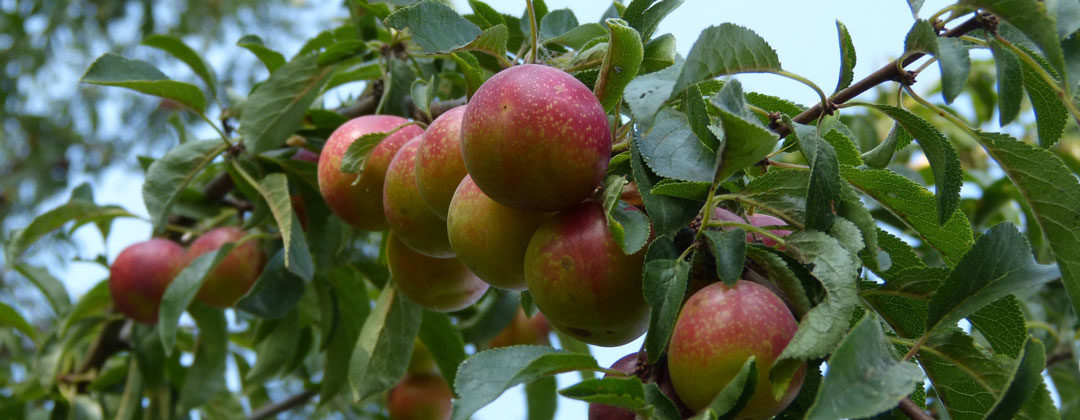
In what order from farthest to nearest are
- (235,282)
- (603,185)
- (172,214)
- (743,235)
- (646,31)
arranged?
(172,214) → (235,282) → (646,31) → (603,185) → (743,235)

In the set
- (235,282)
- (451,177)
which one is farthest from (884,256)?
(235,282)

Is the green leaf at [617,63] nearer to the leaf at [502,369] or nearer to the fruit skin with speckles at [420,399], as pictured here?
the leaf at [502,369]

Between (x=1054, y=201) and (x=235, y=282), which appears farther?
(x=235, y=282)

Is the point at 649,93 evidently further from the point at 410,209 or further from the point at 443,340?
the point at 443,340

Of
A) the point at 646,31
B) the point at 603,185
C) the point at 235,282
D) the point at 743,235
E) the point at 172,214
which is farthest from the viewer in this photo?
the point at 172,214

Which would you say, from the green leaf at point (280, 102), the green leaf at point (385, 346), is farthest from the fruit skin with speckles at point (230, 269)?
the green leaf at point (385, 346)

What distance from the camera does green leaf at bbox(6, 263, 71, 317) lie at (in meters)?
1.96

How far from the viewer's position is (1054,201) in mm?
727

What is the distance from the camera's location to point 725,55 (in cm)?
69

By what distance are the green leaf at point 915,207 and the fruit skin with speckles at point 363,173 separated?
1.68ft

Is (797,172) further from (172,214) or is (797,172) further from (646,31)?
(172,214)

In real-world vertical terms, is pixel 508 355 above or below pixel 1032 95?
below

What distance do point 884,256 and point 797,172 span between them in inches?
5.6

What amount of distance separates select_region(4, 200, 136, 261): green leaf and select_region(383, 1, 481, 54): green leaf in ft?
3.51
